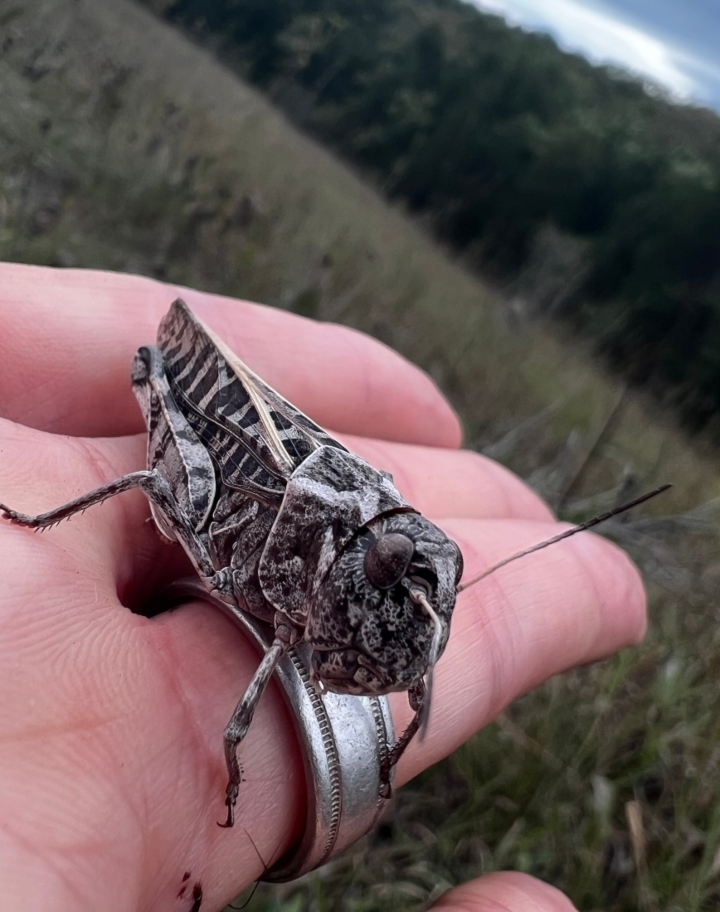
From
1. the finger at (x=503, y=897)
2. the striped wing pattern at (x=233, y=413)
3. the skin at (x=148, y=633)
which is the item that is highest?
the striped wing pattern at (x=233, y=413)

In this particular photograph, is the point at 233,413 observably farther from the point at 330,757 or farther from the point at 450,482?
the point at 450,482

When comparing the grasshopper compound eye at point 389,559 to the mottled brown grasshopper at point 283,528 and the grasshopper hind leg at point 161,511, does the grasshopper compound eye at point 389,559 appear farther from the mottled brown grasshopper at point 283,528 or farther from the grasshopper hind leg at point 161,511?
the grasshopper hind leg at point 161,511

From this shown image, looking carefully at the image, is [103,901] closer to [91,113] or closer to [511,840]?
[511,840]

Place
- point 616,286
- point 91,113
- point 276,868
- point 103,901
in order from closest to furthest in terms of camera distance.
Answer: point 103,901 < point 276,868 < point 91,113 < point 616,286

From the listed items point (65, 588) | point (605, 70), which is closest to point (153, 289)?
point (65, 588)

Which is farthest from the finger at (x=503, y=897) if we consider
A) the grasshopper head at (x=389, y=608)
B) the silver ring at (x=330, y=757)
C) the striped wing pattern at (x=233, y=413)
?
the striped wing pattern at (x=233, y=413)

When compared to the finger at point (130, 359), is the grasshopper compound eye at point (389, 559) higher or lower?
higher
